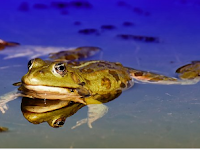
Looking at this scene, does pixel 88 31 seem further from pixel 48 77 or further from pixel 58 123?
pixel 58 123

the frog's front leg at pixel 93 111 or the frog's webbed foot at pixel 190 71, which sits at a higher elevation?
the frog's webbed foot at pixel 190 71

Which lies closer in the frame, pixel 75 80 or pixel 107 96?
pixel 75 80

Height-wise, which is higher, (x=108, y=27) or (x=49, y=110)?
(x=108, y=27)

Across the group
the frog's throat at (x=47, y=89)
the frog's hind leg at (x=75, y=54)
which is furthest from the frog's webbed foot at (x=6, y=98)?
the frog's hind leg at (x=75, y=54)

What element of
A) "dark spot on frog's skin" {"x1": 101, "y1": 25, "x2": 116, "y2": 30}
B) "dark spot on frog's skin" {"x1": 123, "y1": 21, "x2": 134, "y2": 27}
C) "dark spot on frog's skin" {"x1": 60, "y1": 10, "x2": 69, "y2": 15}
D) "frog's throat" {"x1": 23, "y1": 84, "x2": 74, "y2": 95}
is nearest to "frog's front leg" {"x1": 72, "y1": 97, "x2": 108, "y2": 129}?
"frog's throat" {"x1": 23, "y1": 84, "x2": 74, "y2": 95}

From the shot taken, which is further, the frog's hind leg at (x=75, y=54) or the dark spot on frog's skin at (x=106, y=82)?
the frog's hind leg at (x=75, y=54)

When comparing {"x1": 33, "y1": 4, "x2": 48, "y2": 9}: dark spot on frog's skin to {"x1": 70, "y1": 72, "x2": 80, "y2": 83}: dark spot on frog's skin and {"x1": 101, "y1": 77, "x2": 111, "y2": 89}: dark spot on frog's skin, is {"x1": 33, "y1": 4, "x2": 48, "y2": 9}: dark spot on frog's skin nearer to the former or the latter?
{"x1": 101, "y1": 77, "x2": 111, "y2": 89}: dark spot on frog's skin

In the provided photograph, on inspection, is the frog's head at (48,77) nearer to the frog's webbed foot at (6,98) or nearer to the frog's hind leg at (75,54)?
the frog's webbed foot at (6,98)

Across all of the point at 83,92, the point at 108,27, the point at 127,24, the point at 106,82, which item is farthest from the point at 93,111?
the point at 127,24

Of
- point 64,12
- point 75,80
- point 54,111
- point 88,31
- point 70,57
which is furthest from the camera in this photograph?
point 64,12
